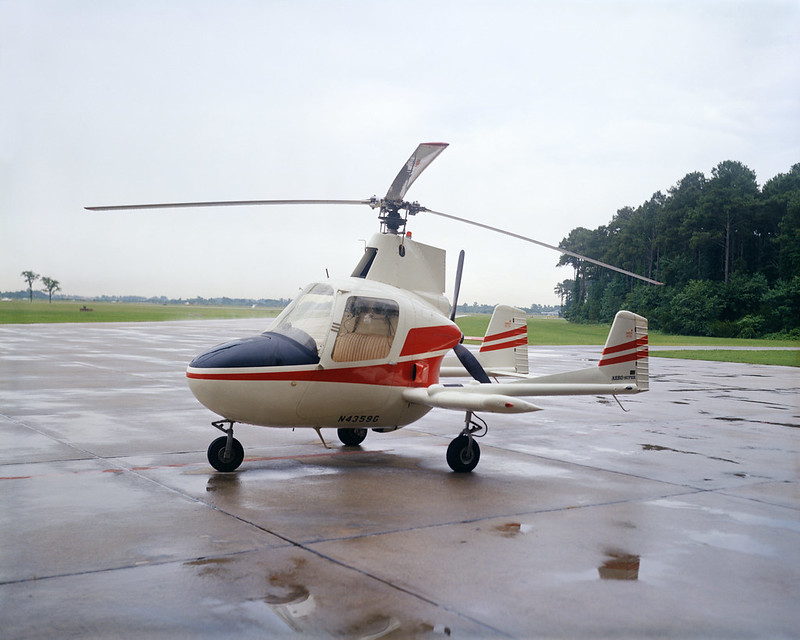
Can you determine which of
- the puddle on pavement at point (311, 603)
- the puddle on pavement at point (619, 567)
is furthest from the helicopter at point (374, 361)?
the puddle on pavement at point (311, 603)

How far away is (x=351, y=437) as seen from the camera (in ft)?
34.3

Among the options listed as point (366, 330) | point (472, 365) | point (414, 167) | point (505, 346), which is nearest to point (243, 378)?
point (366, 330)

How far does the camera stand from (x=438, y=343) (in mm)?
9625

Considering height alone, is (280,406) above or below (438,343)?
below

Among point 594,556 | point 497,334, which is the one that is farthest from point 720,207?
point 594,556

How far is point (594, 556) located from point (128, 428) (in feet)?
26.3

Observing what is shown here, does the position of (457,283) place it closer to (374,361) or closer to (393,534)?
(374,361)

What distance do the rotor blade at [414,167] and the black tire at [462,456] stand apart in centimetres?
326

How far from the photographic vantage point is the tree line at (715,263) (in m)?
69.2

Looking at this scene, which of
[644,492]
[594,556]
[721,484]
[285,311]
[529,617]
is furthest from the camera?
[285,311]

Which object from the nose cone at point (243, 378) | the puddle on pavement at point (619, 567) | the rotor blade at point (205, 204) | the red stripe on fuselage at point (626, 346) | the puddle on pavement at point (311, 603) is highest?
the rotor blade at point (205, 204)

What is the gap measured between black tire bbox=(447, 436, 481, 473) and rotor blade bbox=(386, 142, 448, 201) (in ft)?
10.7

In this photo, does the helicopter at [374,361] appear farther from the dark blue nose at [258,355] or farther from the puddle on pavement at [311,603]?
the puddle on pavement at [311,603]

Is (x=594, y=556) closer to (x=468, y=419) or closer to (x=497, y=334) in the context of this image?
(x=468, y=419)
